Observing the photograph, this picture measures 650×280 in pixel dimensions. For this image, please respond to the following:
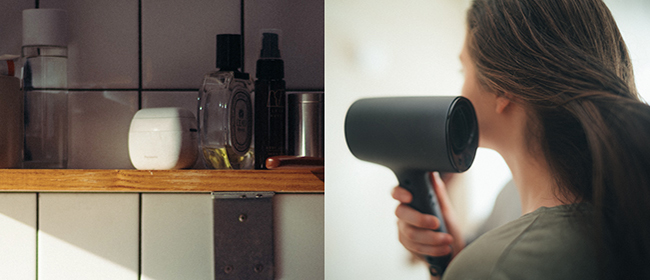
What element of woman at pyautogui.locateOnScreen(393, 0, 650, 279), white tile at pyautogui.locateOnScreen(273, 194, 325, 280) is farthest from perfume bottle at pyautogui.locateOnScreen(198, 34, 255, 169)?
woman at pyautogui.locateOnScreen(393, 0, 650, 279)

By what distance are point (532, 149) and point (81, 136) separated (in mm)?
575

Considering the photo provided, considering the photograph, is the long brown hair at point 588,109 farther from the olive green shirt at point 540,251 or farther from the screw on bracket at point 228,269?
the screw on bracket at point 228,269

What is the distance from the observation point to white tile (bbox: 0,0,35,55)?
61 cm

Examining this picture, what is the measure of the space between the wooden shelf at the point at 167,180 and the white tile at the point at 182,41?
17 cm

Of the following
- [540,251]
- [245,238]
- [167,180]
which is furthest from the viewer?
[245,238]

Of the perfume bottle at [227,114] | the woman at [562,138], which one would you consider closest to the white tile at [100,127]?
the perfume bottle at [227,114]

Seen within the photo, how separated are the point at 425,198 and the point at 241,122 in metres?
0.23

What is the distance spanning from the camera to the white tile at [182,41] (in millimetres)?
606

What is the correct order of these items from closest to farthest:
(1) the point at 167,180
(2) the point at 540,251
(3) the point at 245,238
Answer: (2) the point at 540,251 → (1) the point at 167,180 → (3) the point at 245,238

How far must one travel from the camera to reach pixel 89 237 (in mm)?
608

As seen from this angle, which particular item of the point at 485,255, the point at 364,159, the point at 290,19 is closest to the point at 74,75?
the point at 290,19

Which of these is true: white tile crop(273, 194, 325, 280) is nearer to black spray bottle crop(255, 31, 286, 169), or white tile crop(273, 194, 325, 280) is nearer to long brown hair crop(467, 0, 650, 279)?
black spray bottle crop(255, 31, 286, 169)

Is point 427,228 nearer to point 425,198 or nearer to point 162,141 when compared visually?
point 425,198

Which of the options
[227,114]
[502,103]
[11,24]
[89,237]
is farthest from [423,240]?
[11,24]
